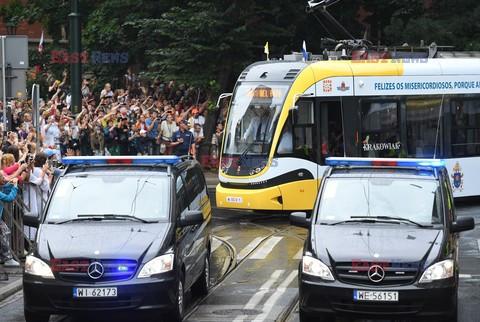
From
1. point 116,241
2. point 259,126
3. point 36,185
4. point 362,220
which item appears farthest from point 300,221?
point 259,126

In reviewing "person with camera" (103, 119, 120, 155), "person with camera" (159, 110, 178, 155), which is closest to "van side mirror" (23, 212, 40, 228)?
"person with camera" (103, 119, 120, 155)

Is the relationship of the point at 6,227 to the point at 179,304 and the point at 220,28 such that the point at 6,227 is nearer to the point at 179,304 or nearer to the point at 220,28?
the point at 179,304

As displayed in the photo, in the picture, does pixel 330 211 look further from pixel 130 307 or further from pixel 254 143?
pixel 254 143

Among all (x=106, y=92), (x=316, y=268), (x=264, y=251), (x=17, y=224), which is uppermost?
(x=106, y=92)

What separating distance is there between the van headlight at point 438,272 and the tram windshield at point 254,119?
35.0ft

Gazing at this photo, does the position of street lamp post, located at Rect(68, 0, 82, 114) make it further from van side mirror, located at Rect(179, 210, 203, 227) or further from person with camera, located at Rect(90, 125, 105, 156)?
van side mirror, located at Rect(179, 210, 203, 227)

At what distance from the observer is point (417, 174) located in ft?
43.3

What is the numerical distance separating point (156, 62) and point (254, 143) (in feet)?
35.9

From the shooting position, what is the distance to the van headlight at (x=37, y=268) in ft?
39.2

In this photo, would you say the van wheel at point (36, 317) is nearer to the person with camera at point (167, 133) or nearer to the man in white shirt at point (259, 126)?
the man in white shirt at point (259, 126)

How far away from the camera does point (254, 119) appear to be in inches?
882

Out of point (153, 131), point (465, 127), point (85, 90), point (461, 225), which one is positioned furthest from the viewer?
point (85, 90)

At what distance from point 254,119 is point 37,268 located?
426 inches

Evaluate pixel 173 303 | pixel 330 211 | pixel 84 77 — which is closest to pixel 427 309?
pixel 330 211
